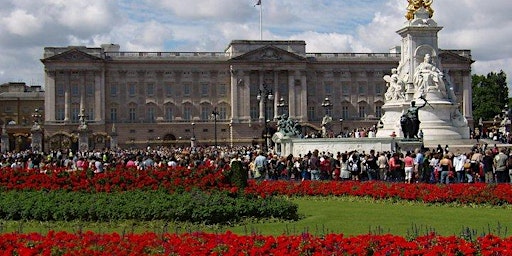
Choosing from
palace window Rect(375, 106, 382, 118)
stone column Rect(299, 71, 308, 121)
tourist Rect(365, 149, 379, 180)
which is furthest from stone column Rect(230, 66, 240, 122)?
tourist Rect(365, 149, 379, 180)

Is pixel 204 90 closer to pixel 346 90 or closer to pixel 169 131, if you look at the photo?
pixel 169 131

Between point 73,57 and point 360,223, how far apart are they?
82.6 m

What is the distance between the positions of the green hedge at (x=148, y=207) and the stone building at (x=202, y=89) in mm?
77872

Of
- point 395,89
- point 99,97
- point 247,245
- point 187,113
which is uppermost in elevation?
point 99,97

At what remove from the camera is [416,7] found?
40.4 m

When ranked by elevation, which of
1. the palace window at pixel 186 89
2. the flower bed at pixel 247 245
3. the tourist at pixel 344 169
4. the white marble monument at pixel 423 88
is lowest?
the flower bed at pixel 247 245

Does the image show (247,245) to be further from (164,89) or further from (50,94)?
(164,89)

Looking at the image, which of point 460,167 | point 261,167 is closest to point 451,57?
point 261,167

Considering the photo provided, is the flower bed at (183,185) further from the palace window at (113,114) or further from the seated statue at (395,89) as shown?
the palace window at (113,114)

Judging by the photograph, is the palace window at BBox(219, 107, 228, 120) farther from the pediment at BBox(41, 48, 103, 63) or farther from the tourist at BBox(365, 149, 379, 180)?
the tourist at BBox(365, 149, 379, 180)

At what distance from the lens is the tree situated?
363 feet

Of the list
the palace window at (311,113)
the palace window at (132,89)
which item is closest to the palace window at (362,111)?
the palace window at (311,113)

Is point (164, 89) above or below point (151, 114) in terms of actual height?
above

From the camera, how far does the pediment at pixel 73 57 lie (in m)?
93.8
